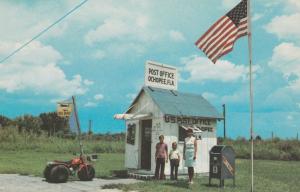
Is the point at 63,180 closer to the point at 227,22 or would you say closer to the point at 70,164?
the point at 70,164

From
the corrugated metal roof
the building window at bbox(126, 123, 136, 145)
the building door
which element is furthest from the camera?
the building window at bbox(126, 123, 136, 145)

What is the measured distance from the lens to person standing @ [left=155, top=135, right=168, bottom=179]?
1838 centimetres

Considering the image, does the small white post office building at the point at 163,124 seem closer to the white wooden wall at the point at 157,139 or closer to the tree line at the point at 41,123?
the white wooden wall at the point at 157,139

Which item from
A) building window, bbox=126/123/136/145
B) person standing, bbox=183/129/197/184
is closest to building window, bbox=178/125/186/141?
building window, bbox=126/123/136/145

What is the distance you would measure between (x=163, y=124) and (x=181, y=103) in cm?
208

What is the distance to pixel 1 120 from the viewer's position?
282 ft

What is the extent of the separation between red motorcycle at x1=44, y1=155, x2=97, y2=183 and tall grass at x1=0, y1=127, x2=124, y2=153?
2903cm

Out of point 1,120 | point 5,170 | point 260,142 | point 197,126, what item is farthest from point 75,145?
point 1,120

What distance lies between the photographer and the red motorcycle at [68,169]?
16.6 meters

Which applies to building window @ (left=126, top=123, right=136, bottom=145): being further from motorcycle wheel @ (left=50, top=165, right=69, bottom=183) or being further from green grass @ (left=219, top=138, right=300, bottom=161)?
green grass @ (left=219, top=138, right=300, bottom=161)

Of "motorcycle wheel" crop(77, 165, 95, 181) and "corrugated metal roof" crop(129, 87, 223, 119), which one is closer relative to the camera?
"motorcycle wheel" crop(77, 165, 95, 181)

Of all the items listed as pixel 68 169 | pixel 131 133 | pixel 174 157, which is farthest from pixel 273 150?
pixel 68 169

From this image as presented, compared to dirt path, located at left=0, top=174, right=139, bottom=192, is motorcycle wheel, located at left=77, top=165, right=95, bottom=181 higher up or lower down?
higher up

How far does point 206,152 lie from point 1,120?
71.0 m
